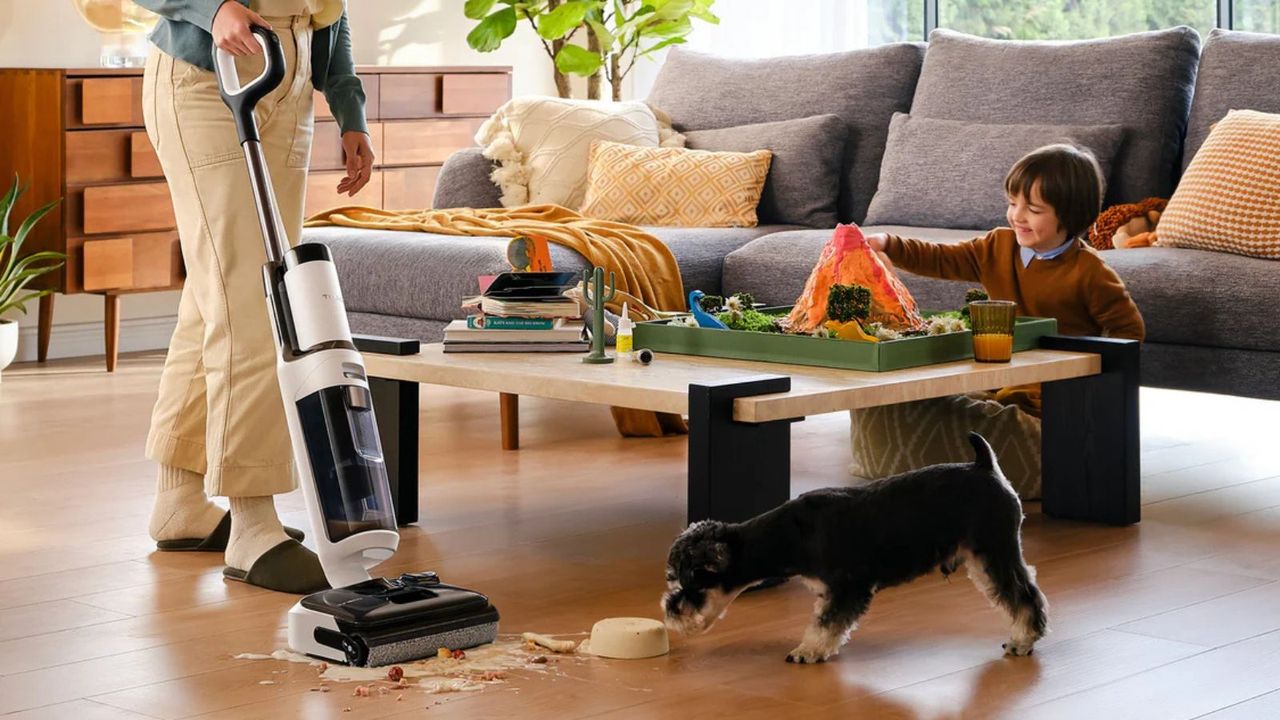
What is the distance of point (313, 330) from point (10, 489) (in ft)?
5.17

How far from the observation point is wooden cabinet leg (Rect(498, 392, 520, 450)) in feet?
12.5

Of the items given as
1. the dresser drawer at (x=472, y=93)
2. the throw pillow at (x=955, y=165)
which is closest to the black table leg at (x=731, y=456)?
the throw pillow at (x=955, y=165)

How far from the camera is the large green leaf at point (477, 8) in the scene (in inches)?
241

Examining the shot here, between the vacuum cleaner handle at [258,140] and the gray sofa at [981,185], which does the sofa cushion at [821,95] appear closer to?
the gray sofa at [981,185]

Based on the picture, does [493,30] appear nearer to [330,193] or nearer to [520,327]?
[330,193]

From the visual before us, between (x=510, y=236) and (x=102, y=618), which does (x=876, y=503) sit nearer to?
(x=102, y=618)

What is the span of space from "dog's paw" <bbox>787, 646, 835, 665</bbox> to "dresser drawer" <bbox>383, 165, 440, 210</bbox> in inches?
156

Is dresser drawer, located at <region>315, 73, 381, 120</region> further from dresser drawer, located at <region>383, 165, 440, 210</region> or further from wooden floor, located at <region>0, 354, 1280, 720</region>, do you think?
wooden floor, located at <region>0, 354, 1280, 720</region>

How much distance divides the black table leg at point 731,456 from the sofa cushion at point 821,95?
2.49 meters

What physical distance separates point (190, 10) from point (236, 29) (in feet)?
0.56

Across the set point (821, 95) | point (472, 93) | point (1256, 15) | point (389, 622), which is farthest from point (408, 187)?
point (389, 622)

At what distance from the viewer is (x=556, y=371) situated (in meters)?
2.76

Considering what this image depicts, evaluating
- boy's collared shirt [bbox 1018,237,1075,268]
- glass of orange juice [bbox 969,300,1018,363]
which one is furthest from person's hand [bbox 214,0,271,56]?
boy's collared shirt [bbox 1018,237,1075,268]

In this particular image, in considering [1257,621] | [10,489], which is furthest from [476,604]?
[10,489]
